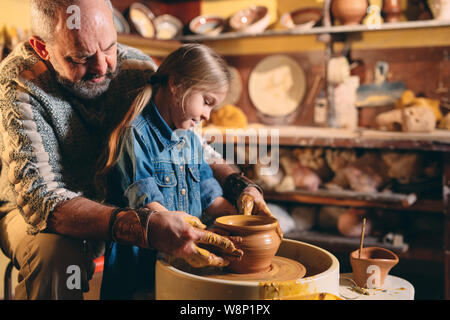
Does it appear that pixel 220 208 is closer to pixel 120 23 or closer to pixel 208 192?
pixel 208 192

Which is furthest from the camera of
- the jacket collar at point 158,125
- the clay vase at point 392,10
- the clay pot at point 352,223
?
the clay vase at point 392,10

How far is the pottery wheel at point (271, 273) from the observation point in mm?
1418

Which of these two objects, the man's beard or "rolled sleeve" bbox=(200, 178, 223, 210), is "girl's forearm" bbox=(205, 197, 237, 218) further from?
the man's beard

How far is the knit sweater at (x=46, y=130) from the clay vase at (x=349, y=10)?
1.88 meters

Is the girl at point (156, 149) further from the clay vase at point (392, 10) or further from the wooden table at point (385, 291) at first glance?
the clay vase at point (392, 10)

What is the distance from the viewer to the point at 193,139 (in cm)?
197

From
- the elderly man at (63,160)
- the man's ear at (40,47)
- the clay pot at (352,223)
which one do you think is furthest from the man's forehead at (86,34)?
the clay pot at (352,223)

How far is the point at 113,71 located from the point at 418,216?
2.34m

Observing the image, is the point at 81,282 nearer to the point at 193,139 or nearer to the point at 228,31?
the point at 193,139

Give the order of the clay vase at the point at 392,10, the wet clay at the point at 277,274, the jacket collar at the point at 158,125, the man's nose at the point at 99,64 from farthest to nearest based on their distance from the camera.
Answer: the clay vase at the point at 392,10 → the jacket collar at the point at 158,125 → the man's nose at the point at 99,64 → the wet clay at the point at 277,274

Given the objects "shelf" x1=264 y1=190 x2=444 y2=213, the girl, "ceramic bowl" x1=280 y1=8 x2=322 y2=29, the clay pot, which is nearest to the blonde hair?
the girl

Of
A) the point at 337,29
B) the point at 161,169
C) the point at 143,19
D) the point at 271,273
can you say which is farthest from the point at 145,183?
the point at 143,19

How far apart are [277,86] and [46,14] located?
8.60 ft
